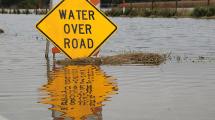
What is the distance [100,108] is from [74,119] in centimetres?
85

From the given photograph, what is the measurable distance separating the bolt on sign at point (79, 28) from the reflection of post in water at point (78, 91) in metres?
0.85

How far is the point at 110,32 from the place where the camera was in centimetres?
1364

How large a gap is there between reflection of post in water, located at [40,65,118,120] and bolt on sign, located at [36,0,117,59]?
33.6 inches

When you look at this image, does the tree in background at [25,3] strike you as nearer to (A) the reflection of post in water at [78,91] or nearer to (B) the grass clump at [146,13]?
(B) the grass clump at [146,13]

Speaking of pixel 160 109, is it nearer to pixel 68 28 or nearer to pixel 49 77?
pixel 49 77

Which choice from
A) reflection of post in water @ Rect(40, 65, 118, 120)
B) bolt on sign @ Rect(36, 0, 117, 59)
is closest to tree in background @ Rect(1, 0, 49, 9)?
bolt on sign @ Rect(36, 0, 117, 59)

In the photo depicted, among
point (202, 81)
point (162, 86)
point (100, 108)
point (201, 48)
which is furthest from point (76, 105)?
point (201, 48)

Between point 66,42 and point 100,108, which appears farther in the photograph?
point 66,42

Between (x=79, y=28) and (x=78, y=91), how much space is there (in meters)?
4.45

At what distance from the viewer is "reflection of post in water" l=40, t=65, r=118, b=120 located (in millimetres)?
7656

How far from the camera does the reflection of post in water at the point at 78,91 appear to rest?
7.66 metres

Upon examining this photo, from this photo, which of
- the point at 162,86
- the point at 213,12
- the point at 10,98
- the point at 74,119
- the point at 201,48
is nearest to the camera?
the point at 74,119

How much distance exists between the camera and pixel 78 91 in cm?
945

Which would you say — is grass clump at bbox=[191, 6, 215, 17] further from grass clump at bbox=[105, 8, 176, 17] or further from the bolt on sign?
the bolt on sign
